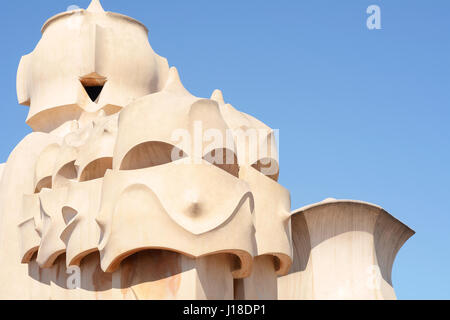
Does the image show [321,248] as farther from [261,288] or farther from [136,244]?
[136,244]

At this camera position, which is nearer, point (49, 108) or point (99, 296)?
point (99, 296)

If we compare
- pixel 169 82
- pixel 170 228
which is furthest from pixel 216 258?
pixel 169 82

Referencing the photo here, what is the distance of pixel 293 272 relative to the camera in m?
12.7

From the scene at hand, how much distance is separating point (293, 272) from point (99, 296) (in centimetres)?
331

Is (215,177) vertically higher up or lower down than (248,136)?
lower down

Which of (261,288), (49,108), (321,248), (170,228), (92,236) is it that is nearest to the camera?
(170,228)

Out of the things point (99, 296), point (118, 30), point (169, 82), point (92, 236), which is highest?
point (118, 30)

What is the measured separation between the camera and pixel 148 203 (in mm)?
9922

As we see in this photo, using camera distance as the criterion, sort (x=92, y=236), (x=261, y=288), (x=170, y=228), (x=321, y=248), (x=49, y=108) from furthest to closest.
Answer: (x=49, y=108)
(x=321, y=248)
(x=261, y=288)
(x=92, y=236)
(x=170, y=228)

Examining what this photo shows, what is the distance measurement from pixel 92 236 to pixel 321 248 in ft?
12.0

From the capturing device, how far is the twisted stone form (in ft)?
32.6

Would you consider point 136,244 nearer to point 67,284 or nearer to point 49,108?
point 67,284

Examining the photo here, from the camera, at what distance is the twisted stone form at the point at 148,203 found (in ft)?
32.6

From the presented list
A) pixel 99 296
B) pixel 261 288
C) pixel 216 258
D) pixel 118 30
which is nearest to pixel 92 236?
pixel 99 296
